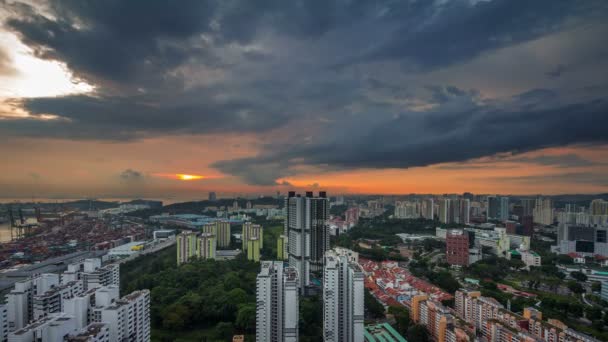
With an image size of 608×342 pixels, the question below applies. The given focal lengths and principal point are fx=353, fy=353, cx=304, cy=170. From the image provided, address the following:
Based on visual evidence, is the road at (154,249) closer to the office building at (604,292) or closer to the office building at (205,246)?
the office building at (205,246)

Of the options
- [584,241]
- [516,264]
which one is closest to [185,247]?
[516,264]

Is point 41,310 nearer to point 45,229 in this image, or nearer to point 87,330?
point 87,330

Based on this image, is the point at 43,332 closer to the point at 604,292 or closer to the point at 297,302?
the point at 297,302

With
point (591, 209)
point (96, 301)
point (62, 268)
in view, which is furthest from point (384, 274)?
point (591, 209)

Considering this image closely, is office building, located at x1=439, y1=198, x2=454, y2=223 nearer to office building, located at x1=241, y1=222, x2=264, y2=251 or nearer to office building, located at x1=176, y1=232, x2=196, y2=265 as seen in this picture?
office building, located at x1=241, y1=222, x2=264, y2=251

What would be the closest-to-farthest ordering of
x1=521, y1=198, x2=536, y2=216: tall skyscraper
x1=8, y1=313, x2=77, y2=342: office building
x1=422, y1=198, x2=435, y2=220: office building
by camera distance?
x1=8, y1=313, x2=77, y2=342: office building
x1=521, y1=198, x2=536, y2=216: tall skyscraper
x1=422, y1=198, x2=435, y2=220: office building

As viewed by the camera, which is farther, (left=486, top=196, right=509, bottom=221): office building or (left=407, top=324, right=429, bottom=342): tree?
(left=486, top=196, right=509, bottom=221): office building

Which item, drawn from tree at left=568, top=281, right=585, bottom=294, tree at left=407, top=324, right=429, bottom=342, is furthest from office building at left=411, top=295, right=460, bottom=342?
tree at left=568, top=281, right=585, bottom=294
